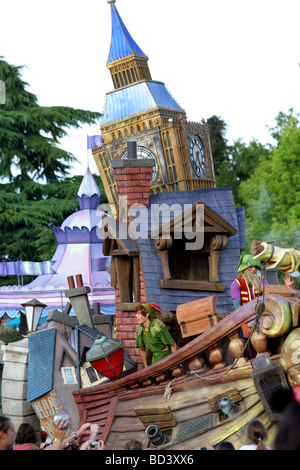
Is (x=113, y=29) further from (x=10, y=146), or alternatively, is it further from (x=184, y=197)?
(x=184, y=197)

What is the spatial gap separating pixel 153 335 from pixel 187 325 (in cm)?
44

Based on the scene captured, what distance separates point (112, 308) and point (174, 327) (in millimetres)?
9057

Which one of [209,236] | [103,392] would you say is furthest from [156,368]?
[209,236]

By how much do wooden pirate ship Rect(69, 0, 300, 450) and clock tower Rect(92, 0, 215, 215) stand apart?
11.2 meters

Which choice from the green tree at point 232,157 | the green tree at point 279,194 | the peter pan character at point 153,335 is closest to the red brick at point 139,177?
the peter pan character at point 153,335

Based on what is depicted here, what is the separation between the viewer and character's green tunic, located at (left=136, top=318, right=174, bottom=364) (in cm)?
911

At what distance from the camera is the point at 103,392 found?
9.48 metres

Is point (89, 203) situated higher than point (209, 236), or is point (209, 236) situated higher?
point (89, 203)

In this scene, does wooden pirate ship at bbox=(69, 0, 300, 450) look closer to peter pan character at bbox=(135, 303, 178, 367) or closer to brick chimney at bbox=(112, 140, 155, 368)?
brick chimney at bbox=(112, 140, 155, 368)

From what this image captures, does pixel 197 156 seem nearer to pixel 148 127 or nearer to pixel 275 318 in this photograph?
pixel 148 127

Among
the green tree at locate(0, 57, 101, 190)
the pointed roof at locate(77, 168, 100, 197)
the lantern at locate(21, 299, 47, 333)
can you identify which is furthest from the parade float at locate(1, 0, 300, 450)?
the green tree at locate(0, 57, 101, 190)

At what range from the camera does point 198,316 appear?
886 centimetres

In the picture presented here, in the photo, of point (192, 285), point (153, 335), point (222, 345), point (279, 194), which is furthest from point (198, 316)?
point (279, 194)

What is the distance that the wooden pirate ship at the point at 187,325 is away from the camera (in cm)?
759
